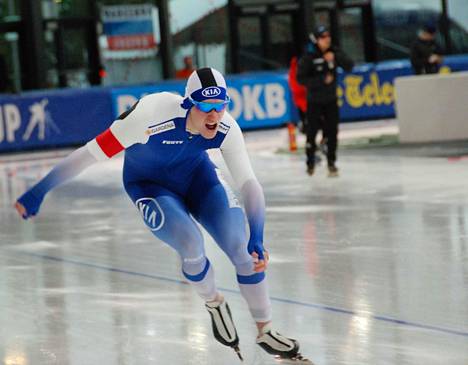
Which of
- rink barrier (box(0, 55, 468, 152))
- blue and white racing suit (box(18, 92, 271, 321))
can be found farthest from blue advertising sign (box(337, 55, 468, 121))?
blue and white racing suit (box(18, 92, 271, 321))

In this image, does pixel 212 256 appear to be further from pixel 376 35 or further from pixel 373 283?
pixel 376 35

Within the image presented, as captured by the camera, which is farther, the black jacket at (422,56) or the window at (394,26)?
the window at (394,26)

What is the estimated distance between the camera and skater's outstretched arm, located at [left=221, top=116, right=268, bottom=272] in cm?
594

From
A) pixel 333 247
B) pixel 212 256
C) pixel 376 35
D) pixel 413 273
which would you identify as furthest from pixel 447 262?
pixel 376 35

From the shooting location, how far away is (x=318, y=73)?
1466 centimetres

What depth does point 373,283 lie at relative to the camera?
807 centimetres

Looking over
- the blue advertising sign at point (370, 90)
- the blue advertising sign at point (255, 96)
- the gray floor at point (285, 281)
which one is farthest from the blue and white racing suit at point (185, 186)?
the blue advertising sign at point (370, 90)

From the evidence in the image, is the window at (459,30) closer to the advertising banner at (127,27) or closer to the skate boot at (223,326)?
the advertising banner at (127,27)

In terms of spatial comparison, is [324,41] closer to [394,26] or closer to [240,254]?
[240,254]

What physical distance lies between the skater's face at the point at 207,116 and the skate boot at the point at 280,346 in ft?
3.29

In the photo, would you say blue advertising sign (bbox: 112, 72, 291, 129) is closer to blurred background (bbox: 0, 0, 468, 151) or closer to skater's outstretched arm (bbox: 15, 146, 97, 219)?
blurred background (bbox: 0, 0, 468, 151)

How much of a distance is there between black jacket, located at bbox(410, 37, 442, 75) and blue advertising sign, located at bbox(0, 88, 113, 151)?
578cm

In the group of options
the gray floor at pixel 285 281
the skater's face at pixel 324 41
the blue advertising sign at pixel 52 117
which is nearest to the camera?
the gray floor at pixel 285 281

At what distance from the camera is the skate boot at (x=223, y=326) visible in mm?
6281
